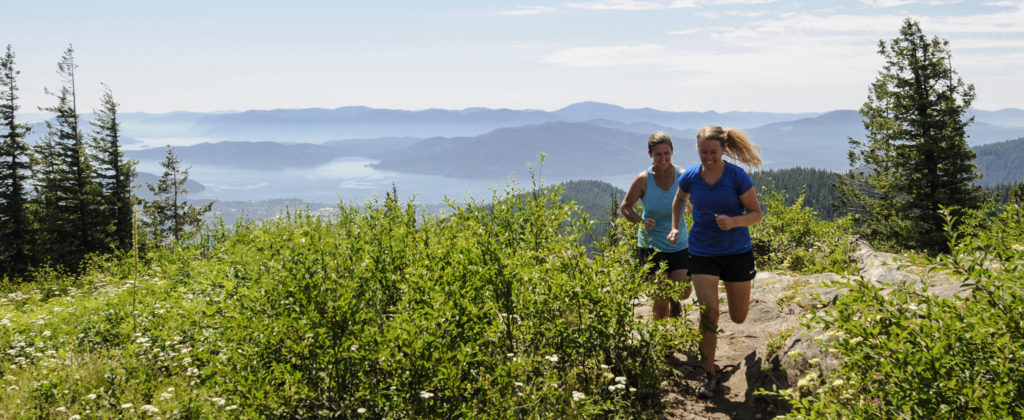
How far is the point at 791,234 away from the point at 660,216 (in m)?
8.76

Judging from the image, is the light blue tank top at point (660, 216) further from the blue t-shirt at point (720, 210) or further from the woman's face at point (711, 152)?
the woman's face at point (711, 152)

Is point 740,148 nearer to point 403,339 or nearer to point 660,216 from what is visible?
point 660,216

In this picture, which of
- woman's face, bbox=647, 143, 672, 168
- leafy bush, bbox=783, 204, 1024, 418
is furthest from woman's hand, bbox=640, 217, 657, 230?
leafy bush, bbox=783, 204, 1024, 418

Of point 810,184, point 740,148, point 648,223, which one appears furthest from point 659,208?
point 810,184

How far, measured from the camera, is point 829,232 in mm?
12547

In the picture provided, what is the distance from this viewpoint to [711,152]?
5004mm

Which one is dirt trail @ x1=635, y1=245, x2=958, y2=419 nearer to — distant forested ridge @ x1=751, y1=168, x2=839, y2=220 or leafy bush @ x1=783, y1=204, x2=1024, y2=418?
leafy bush @ x1=783, y1=204, x2=1024, y2=418

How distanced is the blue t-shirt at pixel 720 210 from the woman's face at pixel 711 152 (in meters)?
0.18

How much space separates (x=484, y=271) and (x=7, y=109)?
47.3m

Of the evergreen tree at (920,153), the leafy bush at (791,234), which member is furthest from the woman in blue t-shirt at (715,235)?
the evergreen tree at (920,153)

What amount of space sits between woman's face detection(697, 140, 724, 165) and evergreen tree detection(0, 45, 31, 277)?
141 ft

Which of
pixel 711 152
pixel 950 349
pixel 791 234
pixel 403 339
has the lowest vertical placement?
pixel 791 234

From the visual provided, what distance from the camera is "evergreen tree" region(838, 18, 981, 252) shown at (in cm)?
2795

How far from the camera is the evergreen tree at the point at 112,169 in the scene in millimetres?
38188
